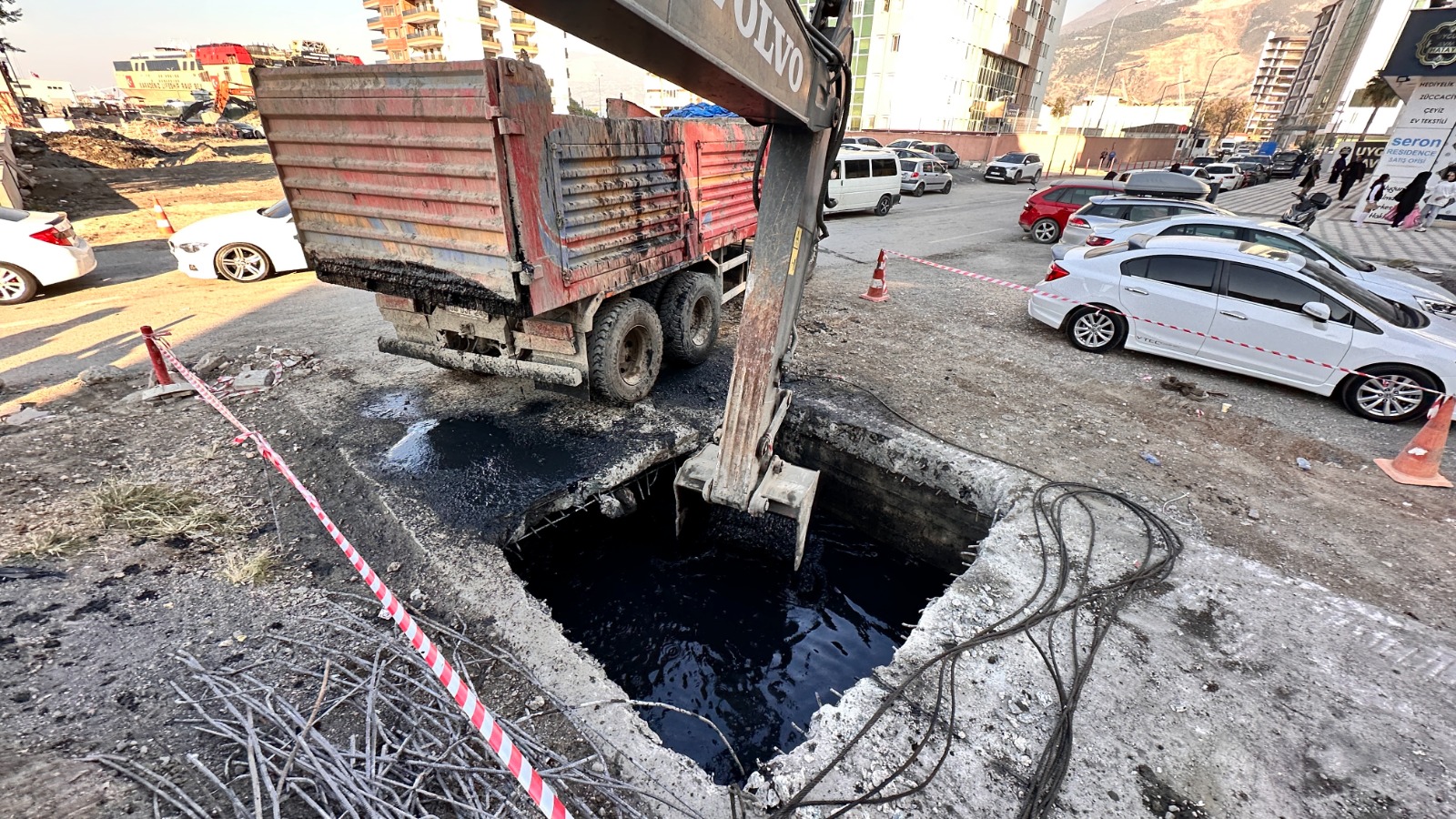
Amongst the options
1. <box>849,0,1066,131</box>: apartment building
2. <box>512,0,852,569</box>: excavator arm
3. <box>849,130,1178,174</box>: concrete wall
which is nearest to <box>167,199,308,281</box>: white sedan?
<box>512,0,852,569</box>: excavator arm

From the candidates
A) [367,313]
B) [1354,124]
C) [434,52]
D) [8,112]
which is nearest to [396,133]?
[367,313]

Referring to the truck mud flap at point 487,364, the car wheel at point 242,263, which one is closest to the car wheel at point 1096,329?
the truck mud flap at point 487,364

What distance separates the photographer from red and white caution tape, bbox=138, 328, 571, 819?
7.83ft

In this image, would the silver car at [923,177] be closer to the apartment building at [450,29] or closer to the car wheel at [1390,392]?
the car wheel at [1390,392]

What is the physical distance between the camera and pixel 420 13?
51062 mm

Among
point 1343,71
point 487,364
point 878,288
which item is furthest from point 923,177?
point 1343,71

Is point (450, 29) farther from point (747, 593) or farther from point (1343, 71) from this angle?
point (1343, 71)

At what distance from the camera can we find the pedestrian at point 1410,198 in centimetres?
1589

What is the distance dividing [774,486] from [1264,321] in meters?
6.04

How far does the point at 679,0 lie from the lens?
182cm

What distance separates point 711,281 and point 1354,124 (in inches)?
3462

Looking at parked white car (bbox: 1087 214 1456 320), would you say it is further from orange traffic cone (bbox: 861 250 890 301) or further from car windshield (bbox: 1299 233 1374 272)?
orange traffic cone (bbox: 861 250 890 301)

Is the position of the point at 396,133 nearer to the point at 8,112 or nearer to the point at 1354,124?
the point at 8,112

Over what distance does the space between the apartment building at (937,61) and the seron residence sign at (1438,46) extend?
2320 centimetres
